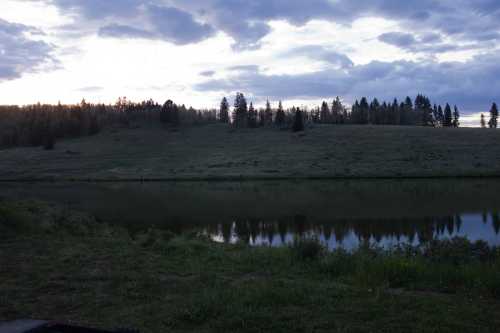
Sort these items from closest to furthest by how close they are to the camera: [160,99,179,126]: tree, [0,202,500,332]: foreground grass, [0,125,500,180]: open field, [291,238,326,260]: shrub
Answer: [0,202,500,332]: foreground grass, [291,238,326,260]: shrub, [0,125,500,180]: open field, [160,99,179,126]: tree

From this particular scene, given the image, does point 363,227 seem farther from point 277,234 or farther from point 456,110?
point 456,110

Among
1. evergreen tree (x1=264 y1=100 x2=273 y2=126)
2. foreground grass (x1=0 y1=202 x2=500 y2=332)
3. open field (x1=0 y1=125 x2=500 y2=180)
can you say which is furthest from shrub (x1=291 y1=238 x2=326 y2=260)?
evergreen tree (x1=264 y1=100 x2=273 y2=126)

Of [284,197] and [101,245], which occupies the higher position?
[101,245]

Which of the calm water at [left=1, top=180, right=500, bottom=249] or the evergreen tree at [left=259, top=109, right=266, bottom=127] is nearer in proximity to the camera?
the calm water at [left=1, top=180, right=500, bottom=249]

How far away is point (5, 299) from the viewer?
856cm

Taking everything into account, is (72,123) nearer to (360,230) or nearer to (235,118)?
(235,118)

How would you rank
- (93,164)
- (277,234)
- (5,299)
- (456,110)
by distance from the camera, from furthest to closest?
(456,110) → (93,164) → (277,234) → (5,299)

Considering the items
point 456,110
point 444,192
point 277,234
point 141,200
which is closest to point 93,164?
point 141,200

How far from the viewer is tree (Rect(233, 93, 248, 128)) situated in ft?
467

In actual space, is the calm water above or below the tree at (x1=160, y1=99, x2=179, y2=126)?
below

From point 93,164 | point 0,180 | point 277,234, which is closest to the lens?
point 277,234

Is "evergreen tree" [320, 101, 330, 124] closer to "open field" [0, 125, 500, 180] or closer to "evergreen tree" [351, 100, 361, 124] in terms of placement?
"evergreen tree" [351, 100, 361, 124]

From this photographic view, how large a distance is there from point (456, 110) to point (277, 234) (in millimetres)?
153580

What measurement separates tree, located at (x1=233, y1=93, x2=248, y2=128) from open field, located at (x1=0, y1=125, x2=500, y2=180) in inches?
471
